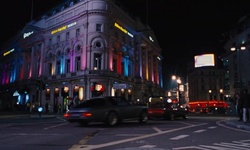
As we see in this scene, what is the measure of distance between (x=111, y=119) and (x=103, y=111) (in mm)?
650

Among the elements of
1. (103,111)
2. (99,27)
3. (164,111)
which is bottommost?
(164,111)

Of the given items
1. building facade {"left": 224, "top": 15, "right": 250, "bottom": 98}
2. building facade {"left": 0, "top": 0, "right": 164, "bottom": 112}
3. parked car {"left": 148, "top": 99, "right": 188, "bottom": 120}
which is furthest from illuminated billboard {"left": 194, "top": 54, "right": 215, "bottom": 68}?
parked car {"left": 148, "top": 99, "right": 188, "bottom": 120}

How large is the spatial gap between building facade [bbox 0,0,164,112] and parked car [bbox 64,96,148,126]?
23284 millimetres

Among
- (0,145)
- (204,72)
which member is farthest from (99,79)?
(204,72)

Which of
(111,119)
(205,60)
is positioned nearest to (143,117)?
(111,119)

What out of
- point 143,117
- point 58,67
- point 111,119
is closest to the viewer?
point 111,119

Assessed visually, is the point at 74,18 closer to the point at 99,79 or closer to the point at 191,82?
the point at 99,79

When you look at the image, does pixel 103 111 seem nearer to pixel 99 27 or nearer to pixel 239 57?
pixel 99 27

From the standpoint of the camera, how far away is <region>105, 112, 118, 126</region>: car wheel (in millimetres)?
14125

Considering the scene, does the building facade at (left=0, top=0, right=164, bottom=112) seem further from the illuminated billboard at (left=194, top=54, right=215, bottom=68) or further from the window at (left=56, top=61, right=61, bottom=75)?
the illuminated billboard at (left=194, top=54, right=215, bottom=68)

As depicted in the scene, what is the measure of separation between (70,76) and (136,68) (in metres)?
15.7

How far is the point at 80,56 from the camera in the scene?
48312mm

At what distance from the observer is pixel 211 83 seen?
102625 mm

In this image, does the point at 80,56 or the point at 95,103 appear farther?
the point at 80,56
